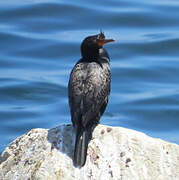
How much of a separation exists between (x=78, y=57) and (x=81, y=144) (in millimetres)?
7462

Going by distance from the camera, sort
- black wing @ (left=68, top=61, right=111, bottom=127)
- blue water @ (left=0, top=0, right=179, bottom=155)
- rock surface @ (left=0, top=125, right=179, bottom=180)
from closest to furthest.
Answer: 1. rock surface @ (left=0, top=125, right=179, bottom=180)
2. black wing @ (left=68, top=61, right=111, bottom=127)
3. blue water @ (left=0, top=0, right=179, bottom=155)

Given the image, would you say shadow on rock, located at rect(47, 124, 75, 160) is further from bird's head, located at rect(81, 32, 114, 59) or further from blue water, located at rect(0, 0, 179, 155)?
blue water, located at rect(0, 0, 179, 155)

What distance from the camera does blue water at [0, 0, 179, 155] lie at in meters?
12.5

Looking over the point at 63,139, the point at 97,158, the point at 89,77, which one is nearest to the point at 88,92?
the point at 89,77

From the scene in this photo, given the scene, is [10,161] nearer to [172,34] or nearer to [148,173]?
[148,173]

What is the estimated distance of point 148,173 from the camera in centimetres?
693

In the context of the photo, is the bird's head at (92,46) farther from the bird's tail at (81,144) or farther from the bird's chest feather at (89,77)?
the bird's tail at (81,144)

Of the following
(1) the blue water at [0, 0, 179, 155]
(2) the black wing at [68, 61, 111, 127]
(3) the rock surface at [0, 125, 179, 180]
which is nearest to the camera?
(3) the rock surface at [0, 125, 179, 180]

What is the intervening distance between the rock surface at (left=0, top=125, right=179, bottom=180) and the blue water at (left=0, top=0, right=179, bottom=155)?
160 inches

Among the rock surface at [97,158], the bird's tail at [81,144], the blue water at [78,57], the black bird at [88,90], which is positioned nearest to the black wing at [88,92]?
the black bird at [88,90]

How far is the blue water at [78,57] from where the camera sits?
12484 mm

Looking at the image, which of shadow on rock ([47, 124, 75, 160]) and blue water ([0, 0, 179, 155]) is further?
blue water ([0, 0, 179, 155])

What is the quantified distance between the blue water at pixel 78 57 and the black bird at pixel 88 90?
332cm

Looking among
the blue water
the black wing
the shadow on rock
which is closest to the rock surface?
the shadow on rock
